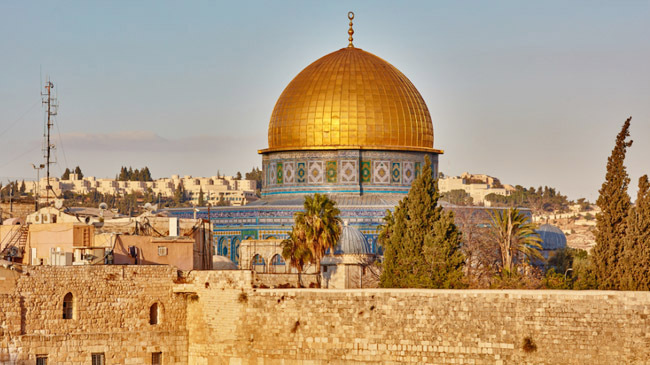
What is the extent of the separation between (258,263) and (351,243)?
3911 millimetres

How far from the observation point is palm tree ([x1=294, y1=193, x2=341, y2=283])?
99.3 ft

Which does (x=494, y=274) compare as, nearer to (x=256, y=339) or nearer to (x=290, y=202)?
(x=256, y=339)

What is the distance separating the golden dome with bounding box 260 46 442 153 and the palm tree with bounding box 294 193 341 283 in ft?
24.5

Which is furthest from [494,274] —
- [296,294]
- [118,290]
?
[118,290]

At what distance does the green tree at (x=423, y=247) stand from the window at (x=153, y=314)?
4.56m

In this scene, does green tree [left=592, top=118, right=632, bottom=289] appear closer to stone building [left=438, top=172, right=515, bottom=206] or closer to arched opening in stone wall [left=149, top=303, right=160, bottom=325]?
arched opening in stone wall [left=149, top=303, right=160, bottom=325]

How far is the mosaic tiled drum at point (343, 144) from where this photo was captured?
38.2 m

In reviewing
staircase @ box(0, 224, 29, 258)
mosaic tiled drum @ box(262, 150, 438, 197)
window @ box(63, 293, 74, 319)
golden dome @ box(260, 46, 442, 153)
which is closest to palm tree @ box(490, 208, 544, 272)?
mosaic tiled drum @ box(262, 150, 438, 197)

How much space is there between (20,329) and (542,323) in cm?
902

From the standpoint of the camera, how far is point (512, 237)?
1291 inches

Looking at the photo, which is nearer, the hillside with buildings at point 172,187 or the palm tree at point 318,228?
the palm tree at point 318,228

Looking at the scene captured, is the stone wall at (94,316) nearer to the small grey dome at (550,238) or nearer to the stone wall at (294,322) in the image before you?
the stone wall at (294,322)

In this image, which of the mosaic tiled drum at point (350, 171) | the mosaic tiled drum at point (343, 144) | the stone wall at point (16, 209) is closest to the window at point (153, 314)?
the stone wall at point (16, 209)

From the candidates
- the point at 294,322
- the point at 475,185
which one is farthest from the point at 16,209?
the point at 475,185
